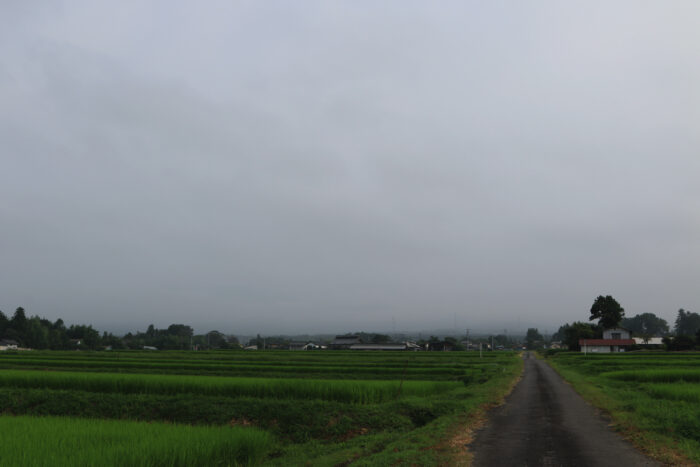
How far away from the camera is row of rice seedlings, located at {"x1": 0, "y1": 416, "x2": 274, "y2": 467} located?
9.94 meters

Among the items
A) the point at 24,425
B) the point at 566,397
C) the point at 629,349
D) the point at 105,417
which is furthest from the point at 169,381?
the point at 629,349

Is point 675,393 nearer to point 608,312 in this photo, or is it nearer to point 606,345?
point 606,345

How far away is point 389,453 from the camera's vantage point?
11.6m

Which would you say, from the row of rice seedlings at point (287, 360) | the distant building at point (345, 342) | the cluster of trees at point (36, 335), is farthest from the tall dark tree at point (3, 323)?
the distant building at point (345, 342)

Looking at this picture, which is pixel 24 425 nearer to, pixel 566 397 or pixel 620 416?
pixel 620 416

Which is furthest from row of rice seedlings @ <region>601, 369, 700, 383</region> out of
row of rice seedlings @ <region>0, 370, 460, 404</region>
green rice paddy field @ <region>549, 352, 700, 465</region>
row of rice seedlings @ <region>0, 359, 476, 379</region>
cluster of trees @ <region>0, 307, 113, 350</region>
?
cluster of trees @ <region>0, 307, 113, 350</region>

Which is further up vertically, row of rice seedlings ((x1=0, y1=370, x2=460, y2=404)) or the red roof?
row of rice seedlings ((x1=0, y1=370, x2=460, y2=404))

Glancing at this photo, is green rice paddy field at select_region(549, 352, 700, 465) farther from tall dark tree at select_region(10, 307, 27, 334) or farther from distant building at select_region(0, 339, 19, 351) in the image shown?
tall dark tree at select_region(10, 307, 27, 334)

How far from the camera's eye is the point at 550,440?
1265 cm

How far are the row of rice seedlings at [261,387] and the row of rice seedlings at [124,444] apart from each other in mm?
7620

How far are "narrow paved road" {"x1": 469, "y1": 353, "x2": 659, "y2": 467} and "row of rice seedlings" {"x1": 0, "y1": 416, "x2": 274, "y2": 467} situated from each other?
6303 mm

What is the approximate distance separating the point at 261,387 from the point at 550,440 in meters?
14.0

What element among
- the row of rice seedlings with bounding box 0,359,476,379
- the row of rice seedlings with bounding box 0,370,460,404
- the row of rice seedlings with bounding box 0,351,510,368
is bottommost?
the row of rice seedlings with bounding box 0,351,510,368

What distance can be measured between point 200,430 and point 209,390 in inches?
389
